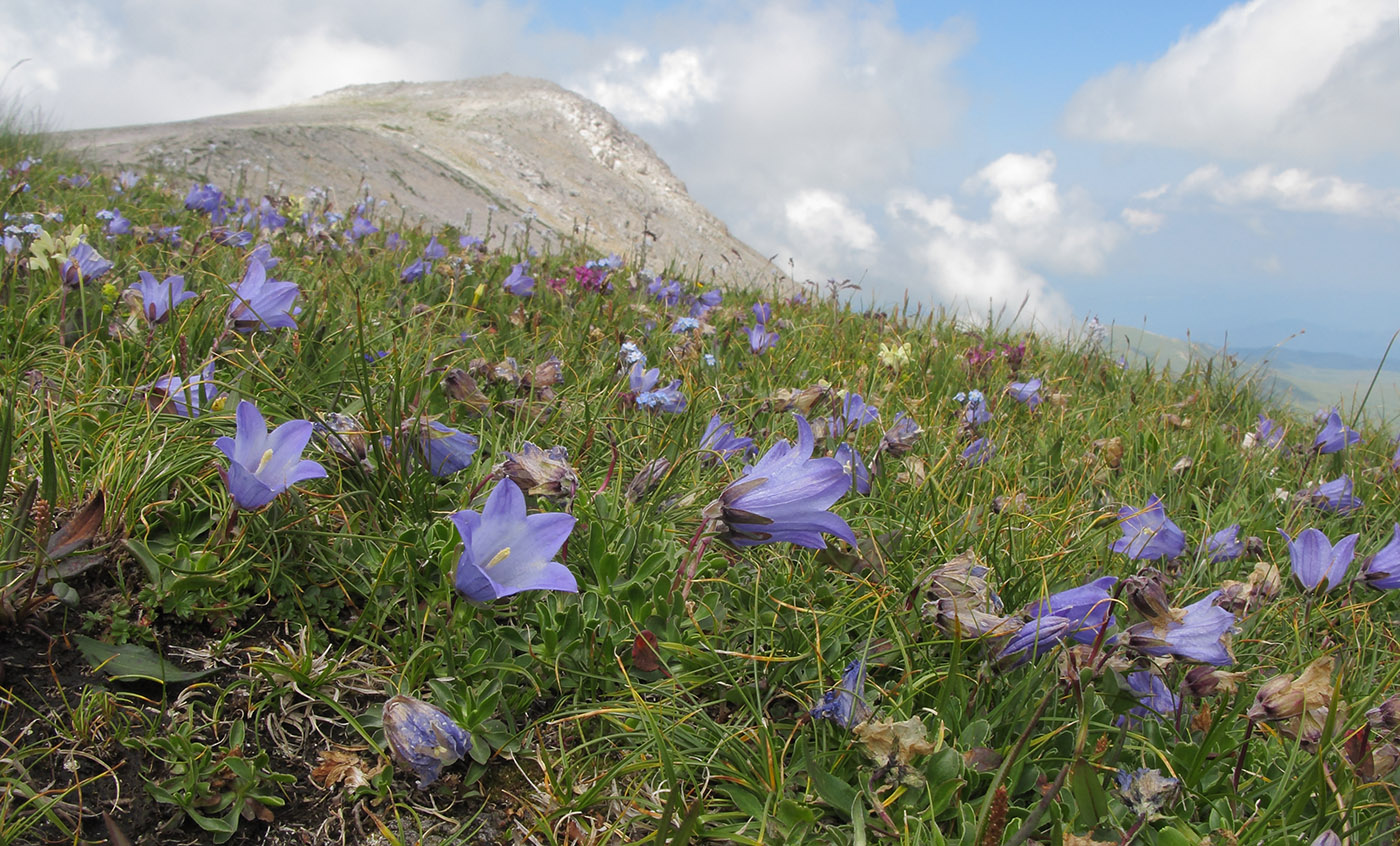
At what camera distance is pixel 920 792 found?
177cm

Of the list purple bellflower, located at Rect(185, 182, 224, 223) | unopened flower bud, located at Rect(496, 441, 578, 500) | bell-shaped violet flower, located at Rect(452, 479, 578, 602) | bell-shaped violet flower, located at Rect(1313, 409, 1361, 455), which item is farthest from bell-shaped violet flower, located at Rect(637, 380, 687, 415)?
purple bellflower, located at Rect(185, 182, 224, 223)

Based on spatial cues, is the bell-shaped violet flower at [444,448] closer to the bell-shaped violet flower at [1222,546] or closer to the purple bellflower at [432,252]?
the bell-shaped violet flower at [1222,546]

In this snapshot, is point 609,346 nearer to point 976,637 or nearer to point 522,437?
point 522,437

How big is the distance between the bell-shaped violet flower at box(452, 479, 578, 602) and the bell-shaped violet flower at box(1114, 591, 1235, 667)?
4.04ft

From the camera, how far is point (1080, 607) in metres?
1.86

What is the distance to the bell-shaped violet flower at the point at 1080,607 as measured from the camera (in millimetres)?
1850

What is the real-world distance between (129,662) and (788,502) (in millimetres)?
1423

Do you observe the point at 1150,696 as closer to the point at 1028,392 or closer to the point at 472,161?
the point at 1028,392

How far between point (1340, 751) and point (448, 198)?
43.1ft

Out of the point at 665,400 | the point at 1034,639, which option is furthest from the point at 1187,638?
the point at 665,400

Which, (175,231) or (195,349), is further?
(175,231)

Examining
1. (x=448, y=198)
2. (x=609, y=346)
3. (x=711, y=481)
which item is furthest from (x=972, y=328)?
(x=448, y=198)

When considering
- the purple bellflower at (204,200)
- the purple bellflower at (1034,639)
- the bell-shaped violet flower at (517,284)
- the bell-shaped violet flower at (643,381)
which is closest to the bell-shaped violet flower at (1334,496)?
the purple bellflower at (1034,639)

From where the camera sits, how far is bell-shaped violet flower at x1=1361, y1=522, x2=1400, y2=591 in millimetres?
2605
